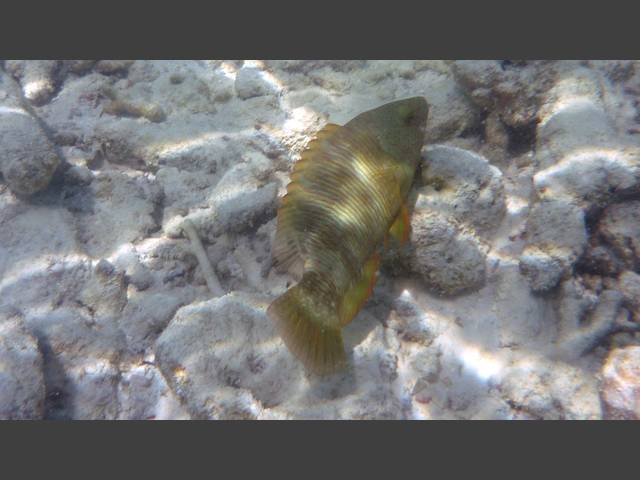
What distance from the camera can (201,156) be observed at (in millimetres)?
4121

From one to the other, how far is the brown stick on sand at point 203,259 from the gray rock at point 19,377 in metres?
1.26

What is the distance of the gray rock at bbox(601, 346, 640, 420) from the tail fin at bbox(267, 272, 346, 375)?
1.77 metres

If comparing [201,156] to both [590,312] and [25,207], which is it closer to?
[25,207]

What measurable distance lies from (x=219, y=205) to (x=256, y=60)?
2.62m

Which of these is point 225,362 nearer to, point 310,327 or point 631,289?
point 310,327

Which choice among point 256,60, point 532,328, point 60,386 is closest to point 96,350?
point 60,386

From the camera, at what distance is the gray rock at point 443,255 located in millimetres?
3105

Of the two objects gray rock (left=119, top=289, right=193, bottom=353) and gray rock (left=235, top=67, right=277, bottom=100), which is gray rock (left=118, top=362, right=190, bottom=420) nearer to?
gray rock (left=119, top=289, right=193, bottom=353)

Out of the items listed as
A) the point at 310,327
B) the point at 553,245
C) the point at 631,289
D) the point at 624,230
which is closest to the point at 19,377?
the point at 310,327

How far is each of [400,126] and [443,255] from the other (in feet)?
3.51

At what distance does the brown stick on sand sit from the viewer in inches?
136

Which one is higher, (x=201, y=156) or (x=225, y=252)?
(x=201, y=156)

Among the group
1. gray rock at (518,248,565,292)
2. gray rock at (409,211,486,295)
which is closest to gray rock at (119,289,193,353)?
gray rock at (409,211,486,295)

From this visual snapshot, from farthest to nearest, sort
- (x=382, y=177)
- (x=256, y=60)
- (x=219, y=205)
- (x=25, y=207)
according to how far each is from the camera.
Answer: (x=256, y=60)
(x=25, y=207)
(x=219, y=205)
(x=382, y=177)
